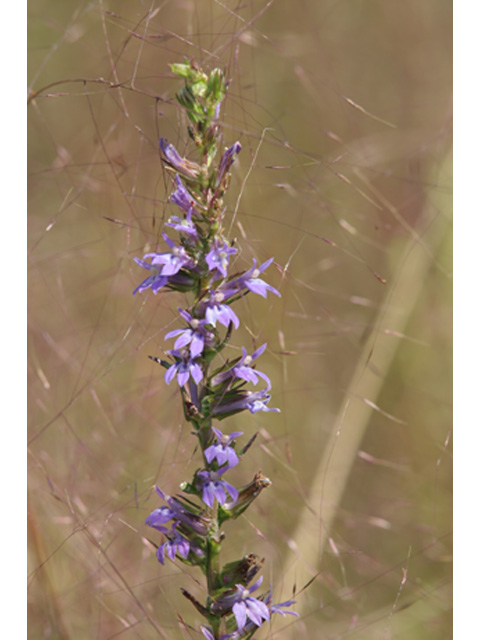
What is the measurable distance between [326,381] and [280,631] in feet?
5.63

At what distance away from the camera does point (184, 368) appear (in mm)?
1991

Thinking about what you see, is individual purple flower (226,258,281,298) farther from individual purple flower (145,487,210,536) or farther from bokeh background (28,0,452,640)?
bokeh background (28,0,452,640)

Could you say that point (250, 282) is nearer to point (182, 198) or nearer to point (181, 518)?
point (182, 198)

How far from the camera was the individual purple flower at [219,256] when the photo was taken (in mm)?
1937

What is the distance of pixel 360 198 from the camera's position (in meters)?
4.96

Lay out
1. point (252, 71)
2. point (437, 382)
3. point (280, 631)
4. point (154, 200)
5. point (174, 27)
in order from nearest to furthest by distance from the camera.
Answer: point (154, 200), point (280, 631), point (174, 27), point (252, 71), point (437, 382)

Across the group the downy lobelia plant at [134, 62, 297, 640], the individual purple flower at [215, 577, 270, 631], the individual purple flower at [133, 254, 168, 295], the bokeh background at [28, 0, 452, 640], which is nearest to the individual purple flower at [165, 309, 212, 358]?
the downy lobelia plant at [134, 62, 297, 640]

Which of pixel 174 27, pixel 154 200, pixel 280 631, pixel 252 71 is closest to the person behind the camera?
pixel 154 200

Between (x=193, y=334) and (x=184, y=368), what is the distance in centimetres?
10

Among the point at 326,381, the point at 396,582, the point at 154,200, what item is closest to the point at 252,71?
the point at 154,200

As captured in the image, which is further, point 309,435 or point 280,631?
point 309,435

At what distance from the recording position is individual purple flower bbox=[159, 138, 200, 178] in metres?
2.02

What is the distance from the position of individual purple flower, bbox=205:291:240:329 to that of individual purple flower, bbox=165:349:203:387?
13cm

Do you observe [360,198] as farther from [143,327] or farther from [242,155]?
[143,327]
